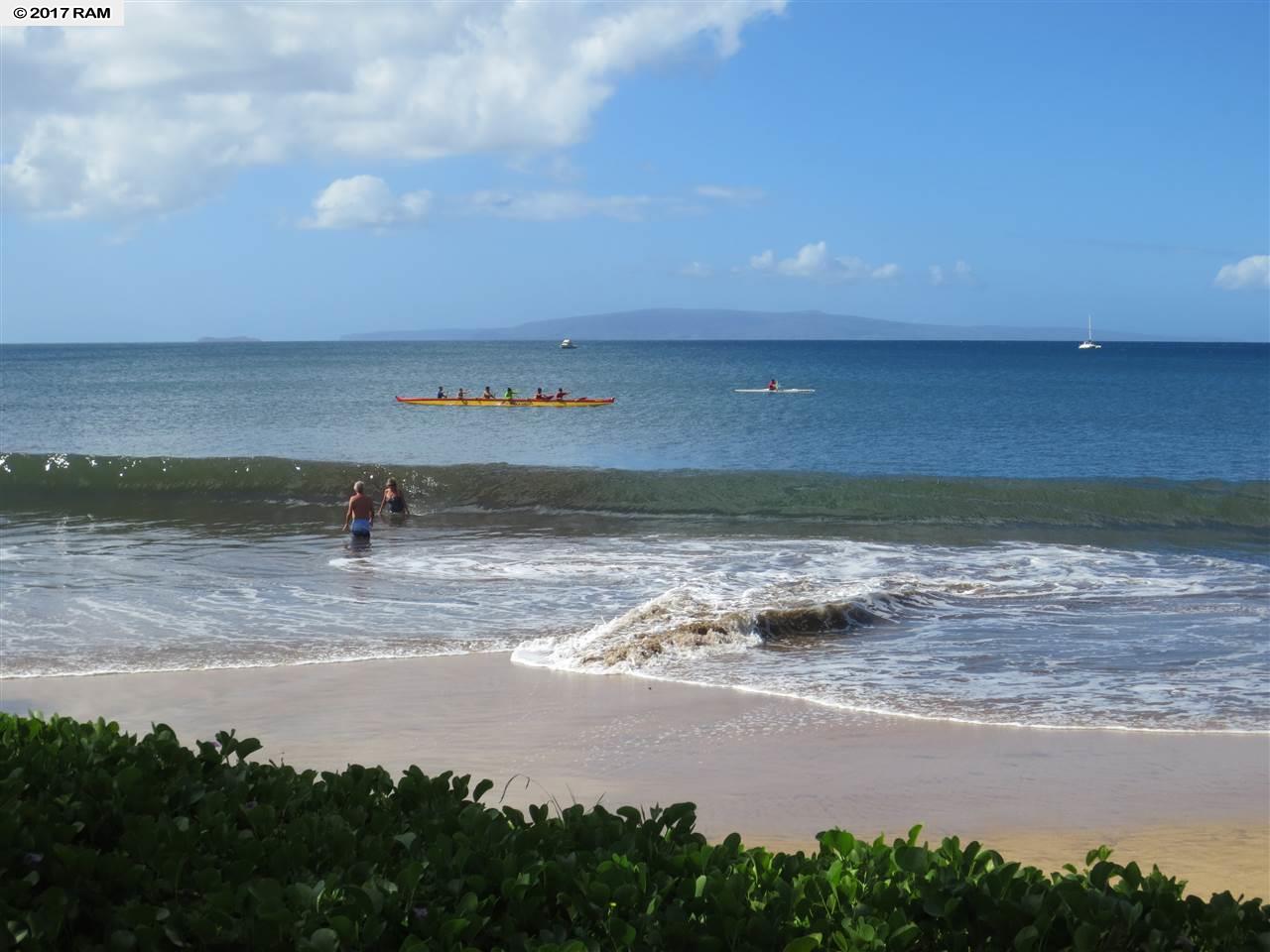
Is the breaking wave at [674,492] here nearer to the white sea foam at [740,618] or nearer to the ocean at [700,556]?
the ocean at [700,556]

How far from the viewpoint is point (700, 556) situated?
18812 millimetres

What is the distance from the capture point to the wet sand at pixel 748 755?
6.89 metres

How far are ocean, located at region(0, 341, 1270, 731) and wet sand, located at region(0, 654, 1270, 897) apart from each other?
0.65 metres

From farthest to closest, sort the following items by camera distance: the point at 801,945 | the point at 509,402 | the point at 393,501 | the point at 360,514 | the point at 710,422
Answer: the point at 509,402
the point at 710,422
the point at 393,501
the point at 360,514
the point at 801,945

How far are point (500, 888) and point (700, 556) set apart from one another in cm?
1570

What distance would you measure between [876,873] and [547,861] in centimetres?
88

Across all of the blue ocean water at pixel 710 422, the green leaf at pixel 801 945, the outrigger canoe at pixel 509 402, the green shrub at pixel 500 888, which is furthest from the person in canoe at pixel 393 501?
the outrigger canoe at pixel 509 402

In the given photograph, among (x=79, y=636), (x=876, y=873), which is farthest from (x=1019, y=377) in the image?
(x=876, y=873)

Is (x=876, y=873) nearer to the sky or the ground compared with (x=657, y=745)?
nearer to the sky

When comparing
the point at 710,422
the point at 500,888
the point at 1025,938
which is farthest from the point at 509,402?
the point at 1025,938

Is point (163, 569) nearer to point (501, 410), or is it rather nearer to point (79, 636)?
point (79, 636)

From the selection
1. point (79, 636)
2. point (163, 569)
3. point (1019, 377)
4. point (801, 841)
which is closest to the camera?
point (801, 841)

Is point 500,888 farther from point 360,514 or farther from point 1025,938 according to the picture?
point 360,514

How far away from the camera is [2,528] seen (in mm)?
21828
